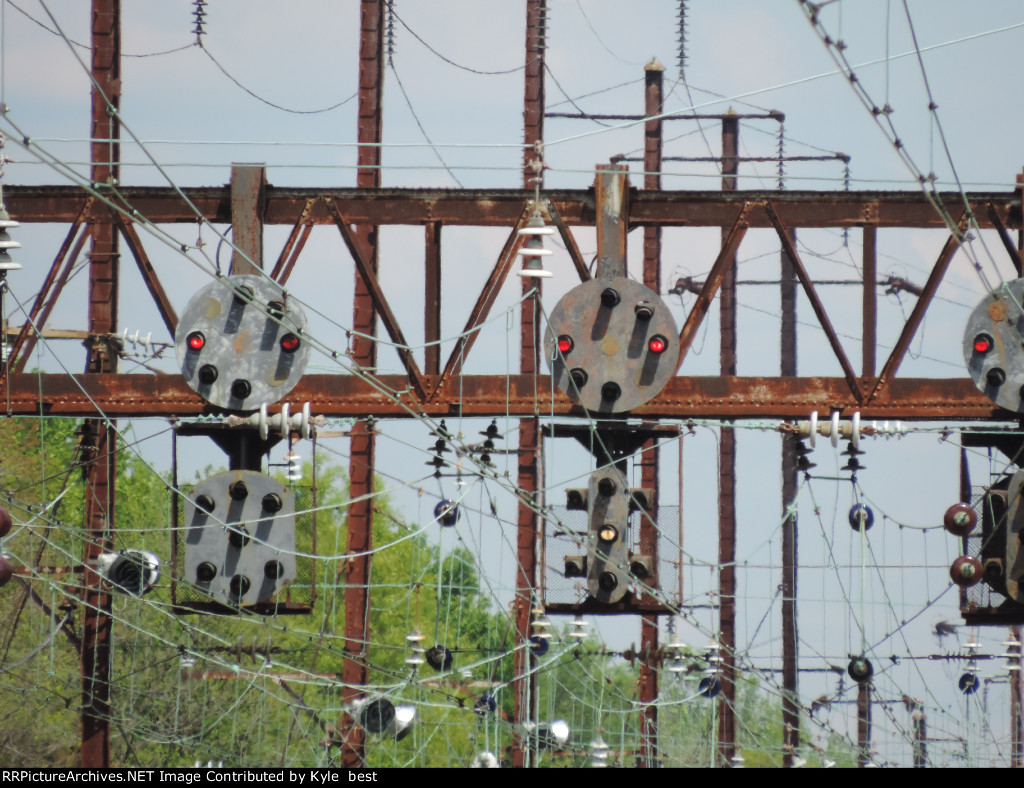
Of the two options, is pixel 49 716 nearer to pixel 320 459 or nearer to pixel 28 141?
pixel 320 459

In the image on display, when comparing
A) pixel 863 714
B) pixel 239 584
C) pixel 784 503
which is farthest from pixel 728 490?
pixel 239 584

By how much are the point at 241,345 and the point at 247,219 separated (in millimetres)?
1309

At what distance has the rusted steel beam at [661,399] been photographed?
1605 cm

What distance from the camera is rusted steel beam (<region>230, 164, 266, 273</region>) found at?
16031 mm

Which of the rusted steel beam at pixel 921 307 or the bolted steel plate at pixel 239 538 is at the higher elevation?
the rusted steel beam at pixel 921 307

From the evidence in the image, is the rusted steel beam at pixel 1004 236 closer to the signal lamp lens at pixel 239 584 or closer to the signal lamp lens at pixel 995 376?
the signal lamp lens at pixel 995 376

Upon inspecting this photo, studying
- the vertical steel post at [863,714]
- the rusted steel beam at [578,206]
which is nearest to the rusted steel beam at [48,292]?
the rusted steel beam at [578,206]

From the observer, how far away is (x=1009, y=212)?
16062mm

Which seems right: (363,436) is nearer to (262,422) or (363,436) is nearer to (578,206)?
(578,206)

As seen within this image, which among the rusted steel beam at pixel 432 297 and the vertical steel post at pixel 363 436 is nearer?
the rusted steel beam at pixel 432 297

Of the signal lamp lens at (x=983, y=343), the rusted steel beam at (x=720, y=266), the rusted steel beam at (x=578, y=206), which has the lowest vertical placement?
the signal lamp lens at (x=983, y=343)

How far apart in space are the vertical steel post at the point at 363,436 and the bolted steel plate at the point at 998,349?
29.5ft

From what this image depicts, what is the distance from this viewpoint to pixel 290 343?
15.3 m

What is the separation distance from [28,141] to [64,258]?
14.6 ft
